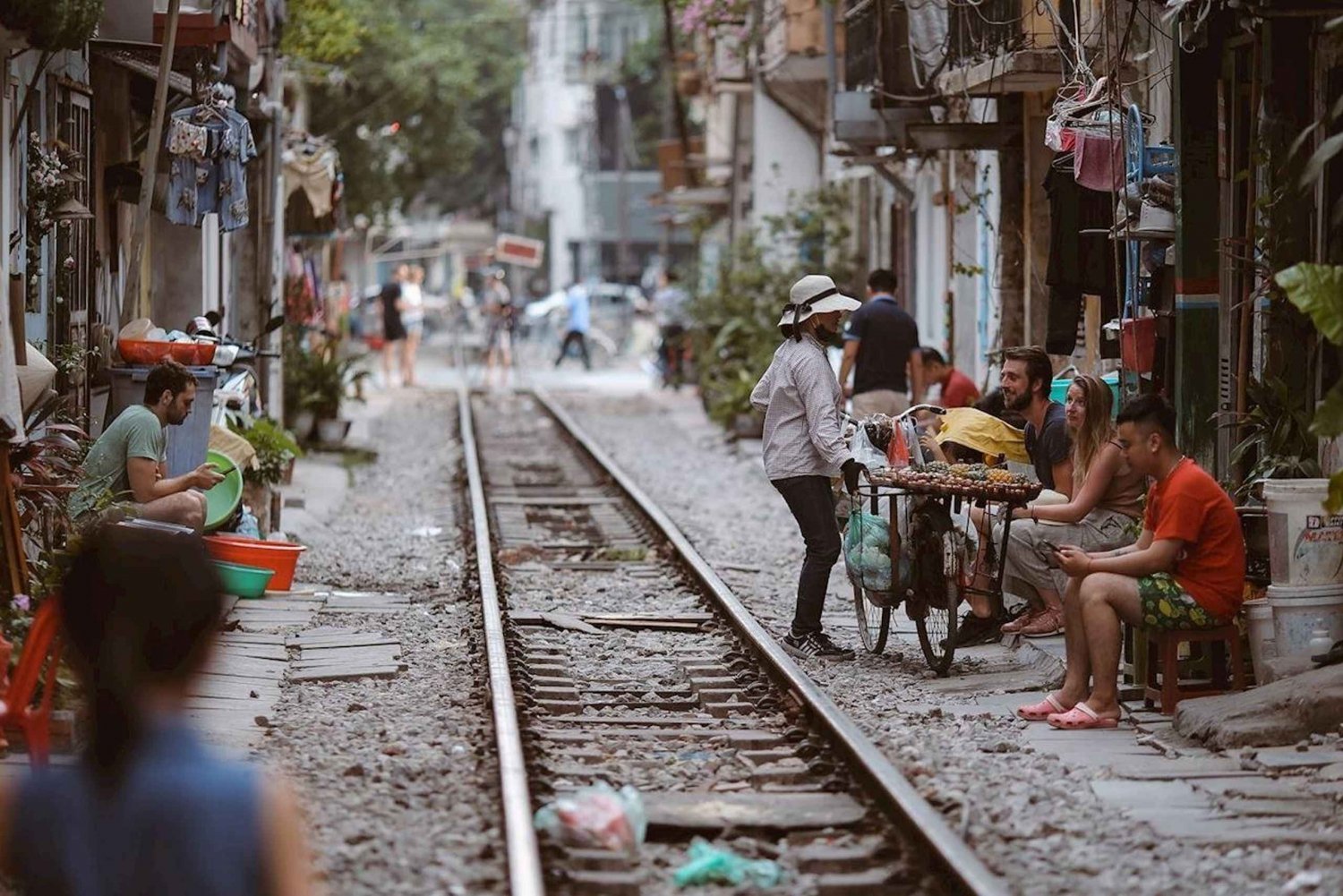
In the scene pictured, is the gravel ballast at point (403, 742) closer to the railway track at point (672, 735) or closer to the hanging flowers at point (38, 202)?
the railway track at point (672, 735)

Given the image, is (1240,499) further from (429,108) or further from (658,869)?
(429,108)

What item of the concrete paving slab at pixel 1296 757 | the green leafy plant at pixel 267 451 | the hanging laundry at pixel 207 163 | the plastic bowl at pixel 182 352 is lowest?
the concrete paving slab at pixel 1296 757

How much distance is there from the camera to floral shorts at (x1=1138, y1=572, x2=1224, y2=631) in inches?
360

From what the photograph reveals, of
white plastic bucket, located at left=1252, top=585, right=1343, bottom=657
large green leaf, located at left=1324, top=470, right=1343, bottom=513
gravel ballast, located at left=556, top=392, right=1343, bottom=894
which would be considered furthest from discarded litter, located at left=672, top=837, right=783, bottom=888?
white plastic bucket, located at left=1252, top=585, right=1343, bottom=657

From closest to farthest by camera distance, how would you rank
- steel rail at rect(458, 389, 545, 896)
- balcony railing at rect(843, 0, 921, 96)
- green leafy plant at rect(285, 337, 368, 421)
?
1. steel rail at rect(458, 389, 545, 896)
2. balcony railing at rect(843, 0, 921, 96)
3. green leafy plant at rect(285, 337, 368, 421)

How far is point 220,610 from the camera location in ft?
13.5

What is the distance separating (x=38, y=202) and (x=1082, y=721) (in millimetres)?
6814

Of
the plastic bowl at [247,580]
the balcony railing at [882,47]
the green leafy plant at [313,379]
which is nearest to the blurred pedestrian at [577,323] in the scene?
the green leafy plant at [313,379]

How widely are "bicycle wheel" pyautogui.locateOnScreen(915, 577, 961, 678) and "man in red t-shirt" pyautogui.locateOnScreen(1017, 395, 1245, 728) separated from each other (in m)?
1.28

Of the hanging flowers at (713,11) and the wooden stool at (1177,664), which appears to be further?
the hanging flowers at (713,11)

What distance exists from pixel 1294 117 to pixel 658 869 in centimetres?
571

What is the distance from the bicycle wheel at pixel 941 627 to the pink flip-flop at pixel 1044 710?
38.4 inches

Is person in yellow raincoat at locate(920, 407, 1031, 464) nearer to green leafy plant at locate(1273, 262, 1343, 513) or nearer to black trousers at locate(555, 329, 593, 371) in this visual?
green leafy plant at locate(1273, 262, 1343, 513)

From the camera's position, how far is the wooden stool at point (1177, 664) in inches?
Result: 365
